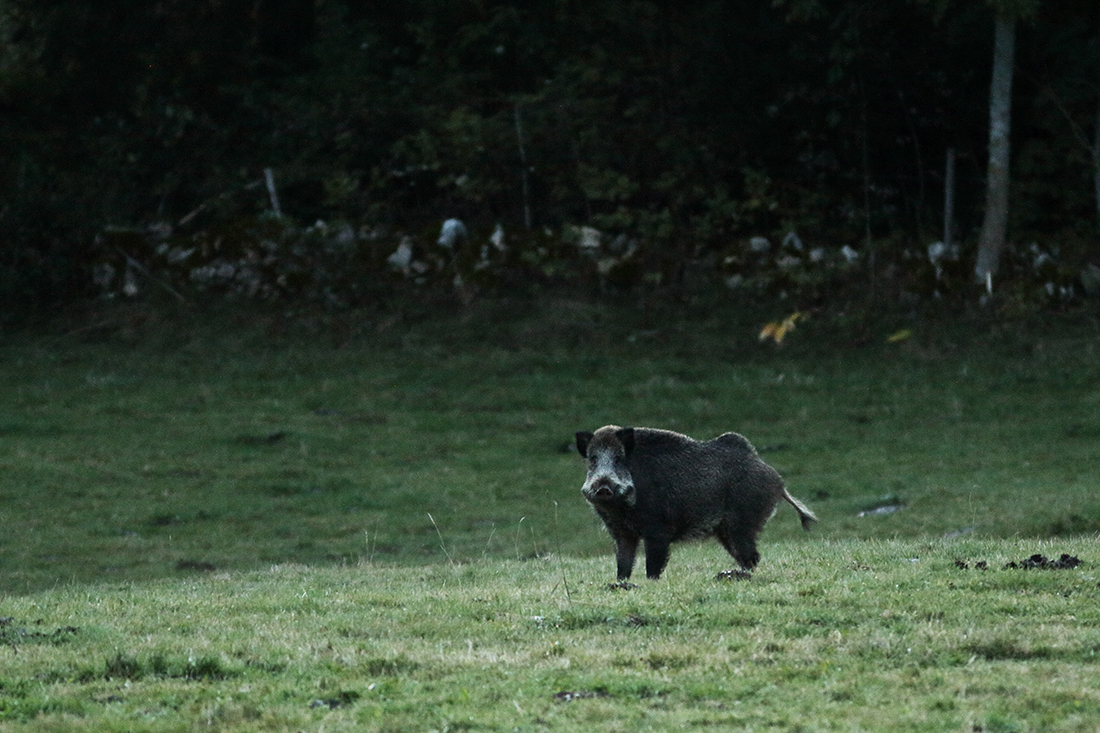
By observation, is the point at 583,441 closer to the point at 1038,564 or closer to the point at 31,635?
the point at 1038,564

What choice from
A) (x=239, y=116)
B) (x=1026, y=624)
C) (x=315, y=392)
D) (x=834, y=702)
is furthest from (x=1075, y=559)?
(x=239, y=116)

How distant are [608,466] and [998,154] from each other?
23252 millimetres

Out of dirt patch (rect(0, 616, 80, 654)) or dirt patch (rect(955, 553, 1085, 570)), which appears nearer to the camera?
dirt patch (rect(0, 616, 80, 654))

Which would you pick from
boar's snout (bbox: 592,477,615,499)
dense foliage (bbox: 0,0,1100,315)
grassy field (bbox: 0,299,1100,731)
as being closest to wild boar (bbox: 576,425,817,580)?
boar's snout (bbox: 592,477,615,499)

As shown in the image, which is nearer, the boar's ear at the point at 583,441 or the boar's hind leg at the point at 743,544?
the boar's ear at the point at 583,441

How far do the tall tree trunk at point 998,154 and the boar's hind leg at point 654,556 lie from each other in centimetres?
2267

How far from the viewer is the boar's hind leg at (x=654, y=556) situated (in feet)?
41.7

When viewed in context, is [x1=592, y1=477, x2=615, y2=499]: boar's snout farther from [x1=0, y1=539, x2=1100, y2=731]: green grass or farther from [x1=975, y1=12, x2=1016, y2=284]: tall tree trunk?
[x1=975, y1=12, x2=1016, y2=284]: tall tree trunk

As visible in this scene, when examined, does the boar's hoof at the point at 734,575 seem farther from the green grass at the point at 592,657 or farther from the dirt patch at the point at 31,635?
the dirt patch at the point at 31,635

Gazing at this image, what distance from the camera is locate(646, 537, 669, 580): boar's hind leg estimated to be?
12719 millimetres

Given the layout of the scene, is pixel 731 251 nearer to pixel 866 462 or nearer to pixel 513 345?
pixel 513 345

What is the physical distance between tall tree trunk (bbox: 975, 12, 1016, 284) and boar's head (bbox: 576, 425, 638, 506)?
884 inches

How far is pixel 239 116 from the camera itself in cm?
4294

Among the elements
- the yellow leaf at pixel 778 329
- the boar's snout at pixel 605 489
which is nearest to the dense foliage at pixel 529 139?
the yellow leaf at pixel 778 329
